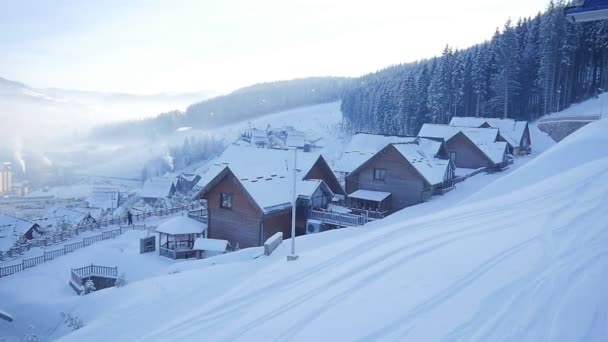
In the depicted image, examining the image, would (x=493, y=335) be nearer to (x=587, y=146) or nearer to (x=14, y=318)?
(x=14, y=318)

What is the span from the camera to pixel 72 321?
1738 cm

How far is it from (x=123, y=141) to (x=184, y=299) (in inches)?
6548

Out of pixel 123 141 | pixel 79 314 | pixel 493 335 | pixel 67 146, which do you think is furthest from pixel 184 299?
pixel 123 141

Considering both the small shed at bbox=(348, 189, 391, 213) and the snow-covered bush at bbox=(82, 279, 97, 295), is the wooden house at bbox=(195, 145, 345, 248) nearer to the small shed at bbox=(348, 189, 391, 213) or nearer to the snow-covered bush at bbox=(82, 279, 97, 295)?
the small shed at bbox=(348, 189, 391, 213)

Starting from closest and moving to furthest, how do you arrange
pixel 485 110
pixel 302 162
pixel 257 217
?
1. pixel 257 217
2. pixel 302 162
3. pixel 485 110

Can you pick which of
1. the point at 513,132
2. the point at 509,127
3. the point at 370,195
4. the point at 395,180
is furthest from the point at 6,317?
the point at 509,127

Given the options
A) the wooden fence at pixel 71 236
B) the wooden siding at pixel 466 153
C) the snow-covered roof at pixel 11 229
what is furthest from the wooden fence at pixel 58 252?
the wooden siding at pixel 466 153

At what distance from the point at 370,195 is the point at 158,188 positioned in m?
48.0

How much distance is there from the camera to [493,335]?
715 cm

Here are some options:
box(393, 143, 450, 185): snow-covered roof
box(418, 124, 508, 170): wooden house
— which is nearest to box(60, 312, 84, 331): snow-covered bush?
box(393, 143, 450, 185): snow-covered roof

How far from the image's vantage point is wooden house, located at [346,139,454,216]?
1308 inches

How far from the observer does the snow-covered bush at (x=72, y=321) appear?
16805 millimetres

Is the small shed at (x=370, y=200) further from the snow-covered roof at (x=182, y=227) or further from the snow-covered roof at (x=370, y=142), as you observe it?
the snow-covered roof at (x=182, y=227)

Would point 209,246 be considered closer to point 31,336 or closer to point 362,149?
point 31,336
